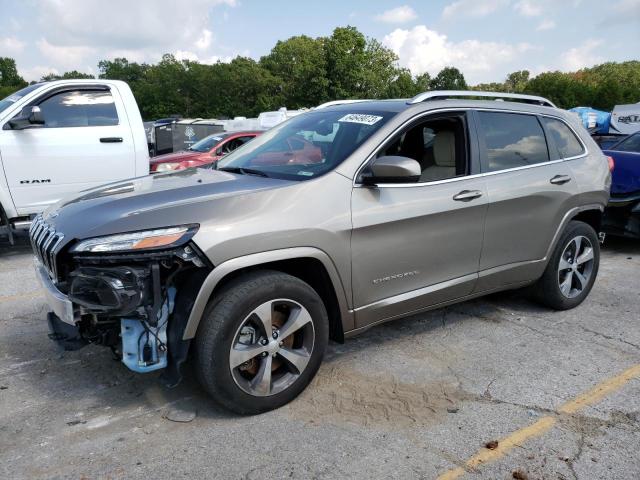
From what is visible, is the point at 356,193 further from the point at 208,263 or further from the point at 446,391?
the point at 446,391

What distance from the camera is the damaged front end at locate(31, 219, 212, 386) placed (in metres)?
2.66

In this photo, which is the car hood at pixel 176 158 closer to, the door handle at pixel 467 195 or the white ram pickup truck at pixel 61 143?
the white ram pickup truck at pixel 61 143

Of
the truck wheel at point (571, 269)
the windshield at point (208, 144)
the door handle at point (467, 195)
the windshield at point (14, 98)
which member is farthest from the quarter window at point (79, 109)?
the truck wheel at point (571, 269)

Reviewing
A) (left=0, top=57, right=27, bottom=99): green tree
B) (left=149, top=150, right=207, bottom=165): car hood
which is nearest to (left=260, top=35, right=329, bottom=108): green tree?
(left=149, top=150, right=207, bottom=165): car hood

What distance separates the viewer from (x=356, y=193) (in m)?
3.25

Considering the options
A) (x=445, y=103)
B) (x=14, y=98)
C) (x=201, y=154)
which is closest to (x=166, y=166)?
(x=201, y=154)

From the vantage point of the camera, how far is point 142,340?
2.81 meters

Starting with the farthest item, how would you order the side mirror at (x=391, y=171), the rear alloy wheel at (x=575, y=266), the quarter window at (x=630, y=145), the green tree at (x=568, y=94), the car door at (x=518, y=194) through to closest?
the green tree at (x=568, y=94) < the quarter window at (x=630, y=145) < the rear alloy wheel at (x=575, y=266) < the car door at (x=518, y=194) < the side mirror at (x=391, y=171)

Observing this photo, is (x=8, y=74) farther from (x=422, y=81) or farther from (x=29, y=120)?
(x=29, y=120)

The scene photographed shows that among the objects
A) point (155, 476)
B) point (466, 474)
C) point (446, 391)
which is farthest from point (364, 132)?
point (155, 476)

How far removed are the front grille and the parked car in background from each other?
636 centimetres

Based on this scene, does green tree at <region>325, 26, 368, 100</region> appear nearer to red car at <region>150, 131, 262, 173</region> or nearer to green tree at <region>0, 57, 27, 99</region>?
red car at <region>150, 131, 262, 173</region>

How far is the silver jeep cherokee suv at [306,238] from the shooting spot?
108 inches

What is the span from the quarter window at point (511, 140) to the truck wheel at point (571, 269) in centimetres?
74
